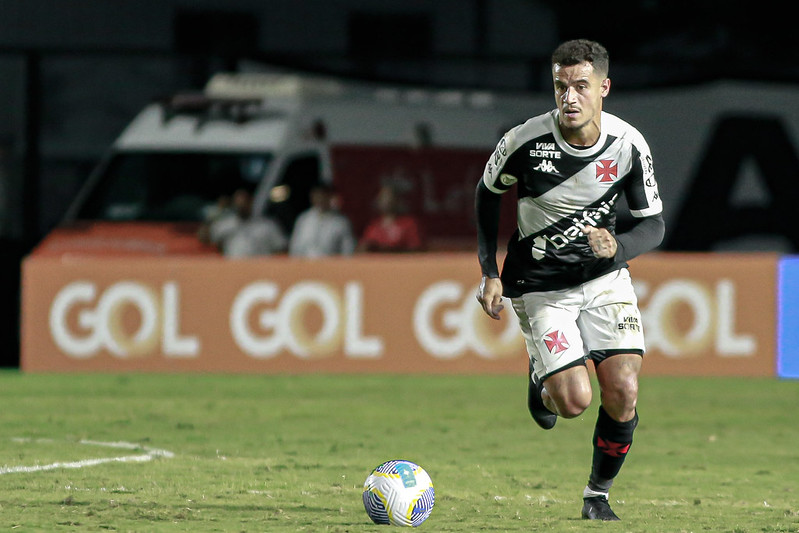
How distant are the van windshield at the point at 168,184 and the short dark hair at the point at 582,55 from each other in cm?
1025

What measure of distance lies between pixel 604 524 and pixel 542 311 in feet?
3.41

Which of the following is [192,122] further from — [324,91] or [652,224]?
[652,224]

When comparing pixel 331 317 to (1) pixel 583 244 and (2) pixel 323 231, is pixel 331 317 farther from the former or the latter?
(1) pixel 583 244

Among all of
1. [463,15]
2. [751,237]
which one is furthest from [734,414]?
[463,15]

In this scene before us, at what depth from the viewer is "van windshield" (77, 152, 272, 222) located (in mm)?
17031

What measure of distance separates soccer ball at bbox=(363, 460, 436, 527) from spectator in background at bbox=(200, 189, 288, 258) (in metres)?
9.58

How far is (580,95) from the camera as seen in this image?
7.19m

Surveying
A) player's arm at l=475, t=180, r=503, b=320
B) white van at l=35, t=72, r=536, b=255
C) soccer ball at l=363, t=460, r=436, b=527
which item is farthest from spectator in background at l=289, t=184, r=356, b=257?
soccer ball at l=363, t=460, r=436, b=527

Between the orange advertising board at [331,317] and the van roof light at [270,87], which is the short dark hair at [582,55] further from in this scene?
the van roof light at [270,87]

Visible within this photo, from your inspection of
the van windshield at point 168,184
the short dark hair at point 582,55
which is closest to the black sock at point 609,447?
the short dark hair at point 582,55

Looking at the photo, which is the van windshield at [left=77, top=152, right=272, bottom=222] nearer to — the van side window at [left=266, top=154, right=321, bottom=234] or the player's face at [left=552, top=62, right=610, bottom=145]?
the van side window at [left=266, top=154, right=321, bottom=234]

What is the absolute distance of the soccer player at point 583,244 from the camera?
7215mm

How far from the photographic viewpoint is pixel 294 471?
352 inches

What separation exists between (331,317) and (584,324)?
7.94m
